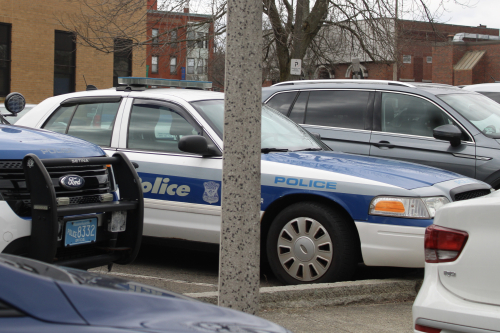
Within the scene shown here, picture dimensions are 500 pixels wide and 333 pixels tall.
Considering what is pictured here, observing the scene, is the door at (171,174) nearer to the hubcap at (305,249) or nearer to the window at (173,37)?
the hubcap at (305,249)

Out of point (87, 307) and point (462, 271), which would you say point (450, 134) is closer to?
point (462, 271)

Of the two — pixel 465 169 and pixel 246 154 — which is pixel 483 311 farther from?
pixel 465 169

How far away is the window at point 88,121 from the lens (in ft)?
20.7

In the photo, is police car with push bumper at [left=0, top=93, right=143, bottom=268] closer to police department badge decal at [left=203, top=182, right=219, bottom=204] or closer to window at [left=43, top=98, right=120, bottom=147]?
police department badge decal at [left=203, top=182, right=219, bottom=204]

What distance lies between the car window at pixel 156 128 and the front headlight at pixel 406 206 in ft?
6.34

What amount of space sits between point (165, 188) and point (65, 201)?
1.68 m

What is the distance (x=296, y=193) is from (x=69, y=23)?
2404 centimetres

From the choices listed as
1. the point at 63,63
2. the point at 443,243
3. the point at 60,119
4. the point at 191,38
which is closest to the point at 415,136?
the point at 60,119

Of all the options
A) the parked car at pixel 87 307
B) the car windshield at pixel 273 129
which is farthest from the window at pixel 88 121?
the parked car at pixel 87 307

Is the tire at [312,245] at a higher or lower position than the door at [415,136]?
lower

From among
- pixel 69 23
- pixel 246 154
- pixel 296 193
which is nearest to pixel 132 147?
pixel 296 193

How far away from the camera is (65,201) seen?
4.18 metres

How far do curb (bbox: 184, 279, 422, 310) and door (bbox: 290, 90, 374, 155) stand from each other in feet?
8.13

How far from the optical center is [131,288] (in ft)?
6.68
